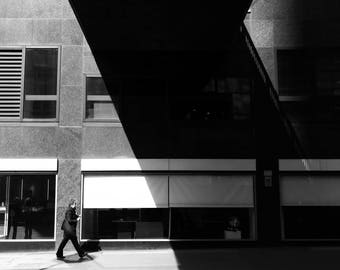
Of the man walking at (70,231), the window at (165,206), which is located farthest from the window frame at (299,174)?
the man walking at (70,231)

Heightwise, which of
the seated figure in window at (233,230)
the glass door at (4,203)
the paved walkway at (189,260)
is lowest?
the paved walkway at (189,260)

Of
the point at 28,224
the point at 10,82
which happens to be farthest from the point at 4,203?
the point at 10,82

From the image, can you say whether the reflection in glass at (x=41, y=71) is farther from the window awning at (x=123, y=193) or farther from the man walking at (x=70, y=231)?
the man walking at (x=70, y=231)

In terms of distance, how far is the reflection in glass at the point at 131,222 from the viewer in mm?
14562

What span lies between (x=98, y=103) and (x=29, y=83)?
2.28 meters

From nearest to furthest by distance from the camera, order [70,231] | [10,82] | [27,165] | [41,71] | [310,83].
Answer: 1. [70,231]
2. [27,165]
3. [10,82]
4. [41,71]
5. [310,83]

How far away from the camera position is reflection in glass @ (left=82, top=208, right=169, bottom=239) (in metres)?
14.6

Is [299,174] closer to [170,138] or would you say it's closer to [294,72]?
[294,72]

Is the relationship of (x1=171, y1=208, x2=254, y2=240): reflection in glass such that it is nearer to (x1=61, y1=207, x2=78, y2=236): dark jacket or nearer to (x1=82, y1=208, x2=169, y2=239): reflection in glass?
(x1=82, y1=208, x2=169, y2=239): reflection in glass

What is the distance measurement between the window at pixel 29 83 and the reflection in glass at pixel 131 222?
3.53 m

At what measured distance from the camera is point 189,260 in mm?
12562

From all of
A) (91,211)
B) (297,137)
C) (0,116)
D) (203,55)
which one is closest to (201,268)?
(91,211)

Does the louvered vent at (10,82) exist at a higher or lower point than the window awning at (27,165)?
higher

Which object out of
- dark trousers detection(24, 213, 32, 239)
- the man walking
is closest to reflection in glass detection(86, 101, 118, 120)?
the man walking
